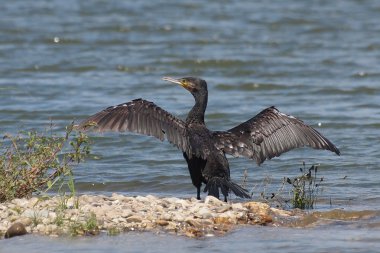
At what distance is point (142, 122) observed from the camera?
37.3ft

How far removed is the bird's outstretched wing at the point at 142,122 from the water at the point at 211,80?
1.47 meters

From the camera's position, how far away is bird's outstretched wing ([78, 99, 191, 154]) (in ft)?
36.8

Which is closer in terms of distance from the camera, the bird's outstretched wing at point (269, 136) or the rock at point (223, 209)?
the rock at point (223, 209)

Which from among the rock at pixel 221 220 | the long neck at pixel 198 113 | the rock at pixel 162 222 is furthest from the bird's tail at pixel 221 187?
the rock at pixel 162 222

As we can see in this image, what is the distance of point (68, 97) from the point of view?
19.4 m

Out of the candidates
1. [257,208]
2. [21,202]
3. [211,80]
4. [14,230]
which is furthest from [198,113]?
[211,80]

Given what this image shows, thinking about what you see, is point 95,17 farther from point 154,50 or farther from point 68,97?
point 68,97

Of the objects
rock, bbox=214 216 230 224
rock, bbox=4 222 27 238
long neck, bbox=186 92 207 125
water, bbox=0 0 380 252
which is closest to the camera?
rock, bbox=4 222 27 238

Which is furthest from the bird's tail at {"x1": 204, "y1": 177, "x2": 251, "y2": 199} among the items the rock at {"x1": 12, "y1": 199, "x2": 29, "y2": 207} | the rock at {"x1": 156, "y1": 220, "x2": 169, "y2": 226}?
the rock at {"x1": 12, "y1": 199, "x2": 29, "y2": 207}

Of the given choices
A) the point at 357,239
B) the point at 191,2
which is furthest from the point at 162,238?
the point at 191,2

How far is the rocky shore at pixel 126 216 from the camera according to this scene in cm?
965

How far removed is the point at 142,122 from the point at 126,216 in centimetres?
157

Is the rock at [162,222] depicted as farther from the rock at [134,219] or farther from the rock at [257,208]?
the rock at [257,208]

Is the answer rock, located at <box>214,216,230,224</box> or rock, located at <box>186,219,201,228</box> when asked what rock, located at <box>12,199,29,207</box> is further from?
rock, located at <box>214,216,230,224</box>
